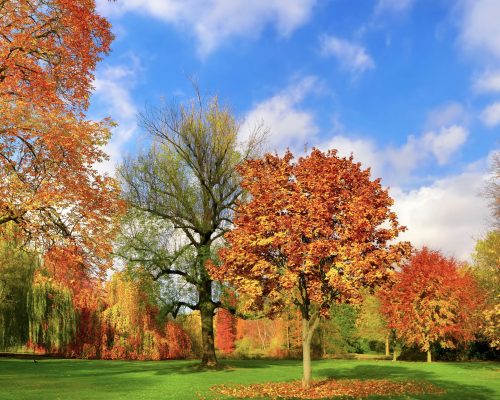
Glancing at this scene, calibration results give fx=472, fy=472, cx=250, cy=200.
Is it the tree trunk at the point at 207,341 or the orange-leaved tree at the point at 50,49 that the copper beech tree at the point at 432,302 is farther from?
the orange-leaved tree at the point at 50,49

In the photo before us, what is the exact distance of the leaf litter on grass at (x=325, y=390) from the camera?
19328mm

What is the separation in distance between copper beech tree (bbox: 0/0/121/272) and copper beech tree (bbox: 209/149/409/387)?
6.44 metres

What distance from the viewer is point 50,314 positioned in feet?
144

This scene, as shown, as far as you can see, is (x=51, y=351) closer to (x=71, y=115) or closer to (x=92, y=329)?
(x=92, y=329)

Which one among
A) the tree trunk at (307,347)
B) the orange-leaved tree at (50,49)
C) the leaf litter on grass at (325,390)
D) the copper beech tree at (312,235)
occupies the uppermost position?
the orange-leaved tree at (50,49)

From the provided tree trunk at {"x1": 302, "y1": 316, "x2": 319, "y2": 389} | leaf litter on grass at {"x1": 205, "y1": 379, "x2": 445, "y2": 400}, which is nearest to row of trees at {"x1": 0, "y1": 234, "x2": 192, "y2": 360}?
leaf litter on grass at {"x1": 205, "y1": 379, "x2": 445, "y2": 400}

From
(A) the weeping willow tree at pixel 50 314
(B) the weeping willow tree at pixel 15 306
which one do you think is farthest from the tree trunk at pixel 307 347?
(B) the weeping willow tree at pixel 15 306

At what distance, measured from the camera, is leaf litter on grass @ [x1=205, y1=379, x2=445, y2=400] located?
19.3 m

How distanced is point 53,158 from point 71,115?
1.64 metres

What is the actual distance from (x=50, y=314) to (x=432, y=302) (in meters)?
35.7

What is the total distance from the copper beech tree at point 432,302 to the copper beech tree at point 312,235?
26.1m

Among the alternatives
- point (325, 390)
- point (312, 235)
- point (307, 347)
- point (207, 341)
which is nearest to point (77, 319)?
point (207, 341)

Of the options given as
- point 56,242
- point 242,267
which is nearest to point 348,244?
point 242,267

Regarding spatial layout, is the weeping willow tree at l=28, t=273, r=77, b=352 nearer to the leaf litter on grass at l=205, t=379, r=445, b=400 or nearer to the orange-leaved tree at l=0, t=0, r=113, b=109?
the leaf litter on grass at l=205, t=379, r=445, b=400
